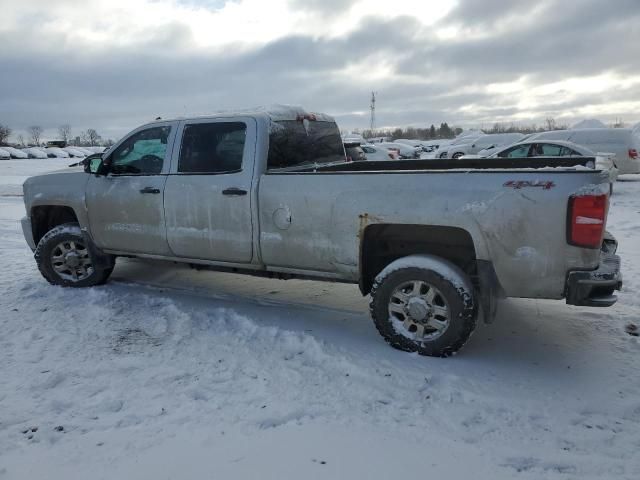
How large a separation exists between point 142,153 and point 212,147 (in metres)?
0.91

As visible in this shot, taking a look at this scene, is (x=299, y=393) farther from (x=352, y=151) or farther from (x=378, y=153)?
(x=378, y=153)

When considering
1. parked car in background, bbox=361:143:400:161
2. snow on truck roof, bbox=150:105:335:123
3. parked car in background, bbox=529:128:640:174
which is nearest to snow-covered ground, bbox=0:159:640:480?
snow on truck roof, bbox=150:105:335:123

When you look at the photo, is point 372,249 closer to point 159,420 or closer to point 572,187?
point 572,187

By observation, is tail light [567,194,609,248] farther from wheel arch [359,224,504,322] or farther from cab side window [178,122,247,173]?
cab side window [178,122,247,173]

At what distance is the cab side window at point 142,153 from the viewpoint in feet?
16.7

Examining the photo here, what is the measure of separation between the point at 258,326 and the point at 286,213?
3.47 ft

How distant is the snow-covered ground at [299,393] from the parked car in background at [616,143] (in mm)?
11230

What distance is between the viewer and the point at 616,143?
1471 cm

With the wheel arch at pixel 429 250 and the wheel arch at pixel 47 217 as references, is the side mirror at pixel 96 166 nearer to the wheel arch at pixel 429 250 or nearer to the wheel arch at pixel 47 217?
the wheel arch at pixel 47 217

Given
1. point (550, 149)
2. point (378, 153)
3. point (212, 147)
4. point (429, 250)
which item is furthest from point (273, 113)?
point (378, 153)

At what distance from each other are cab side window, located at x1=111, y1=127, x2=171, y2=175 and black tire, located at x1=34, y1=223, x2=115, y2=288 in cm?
93

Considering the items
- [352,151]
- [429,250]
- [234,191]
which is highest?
[352,151]

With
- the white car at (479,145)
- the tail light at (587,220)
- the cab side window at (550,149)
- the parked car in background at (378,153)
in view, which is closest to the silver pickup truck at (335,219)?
the tail light at (587,220)

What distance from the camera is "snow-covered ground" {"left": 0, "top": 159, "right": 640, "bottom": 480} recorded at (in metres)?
2.70
